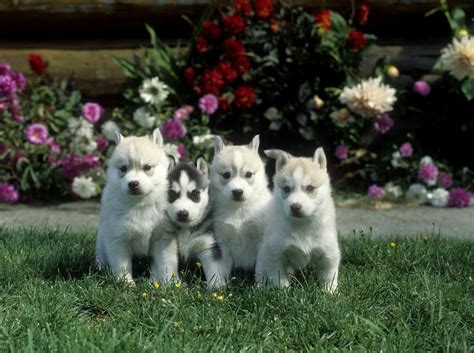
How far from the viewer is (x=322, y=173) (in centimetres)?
389

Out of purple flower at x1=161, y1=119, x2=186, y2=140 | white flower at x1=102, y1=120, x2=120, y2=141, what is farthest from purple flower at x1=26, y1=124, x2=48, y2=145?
purple flower at x1=161, y1=119, x2=186, y2=140

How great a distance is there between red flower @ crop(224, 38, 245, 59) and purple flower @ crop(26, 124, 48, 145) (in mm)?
1871

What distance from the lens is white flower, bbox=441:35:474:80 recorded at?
692 cm

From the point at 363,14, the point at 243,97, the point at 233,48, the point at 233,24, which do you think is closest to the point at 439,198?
the point at 363,14

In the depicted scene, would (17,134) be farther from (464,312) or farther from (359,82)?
(464,312)

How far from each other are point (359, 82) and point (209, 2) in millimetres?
1736

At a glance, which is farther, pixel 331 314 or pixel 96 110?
pixel 96 110

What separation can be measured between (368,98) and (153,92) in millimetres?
2028

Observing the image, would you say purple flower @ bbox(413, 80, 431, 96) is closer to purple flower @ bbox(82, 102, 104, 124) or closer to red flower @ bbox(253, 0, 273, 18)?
red flower @ bbox(253, 0, 273, 18)

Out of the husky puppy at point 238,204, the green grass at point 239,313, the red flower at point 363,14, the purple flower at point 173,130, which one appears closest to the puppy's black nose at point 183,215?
the husky puppy at point 238,204

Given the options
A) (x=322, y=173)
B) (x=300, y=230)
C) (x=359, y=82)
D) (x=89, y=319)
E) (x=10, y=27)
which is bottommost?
(x=89, y=319)

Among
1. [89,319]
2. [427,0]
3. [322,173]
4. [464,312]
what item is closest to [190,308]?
[89,319]

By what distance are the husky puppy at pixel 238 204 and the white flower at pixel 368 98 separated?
10.1 ft

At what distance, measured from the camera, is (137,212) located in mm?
4008
